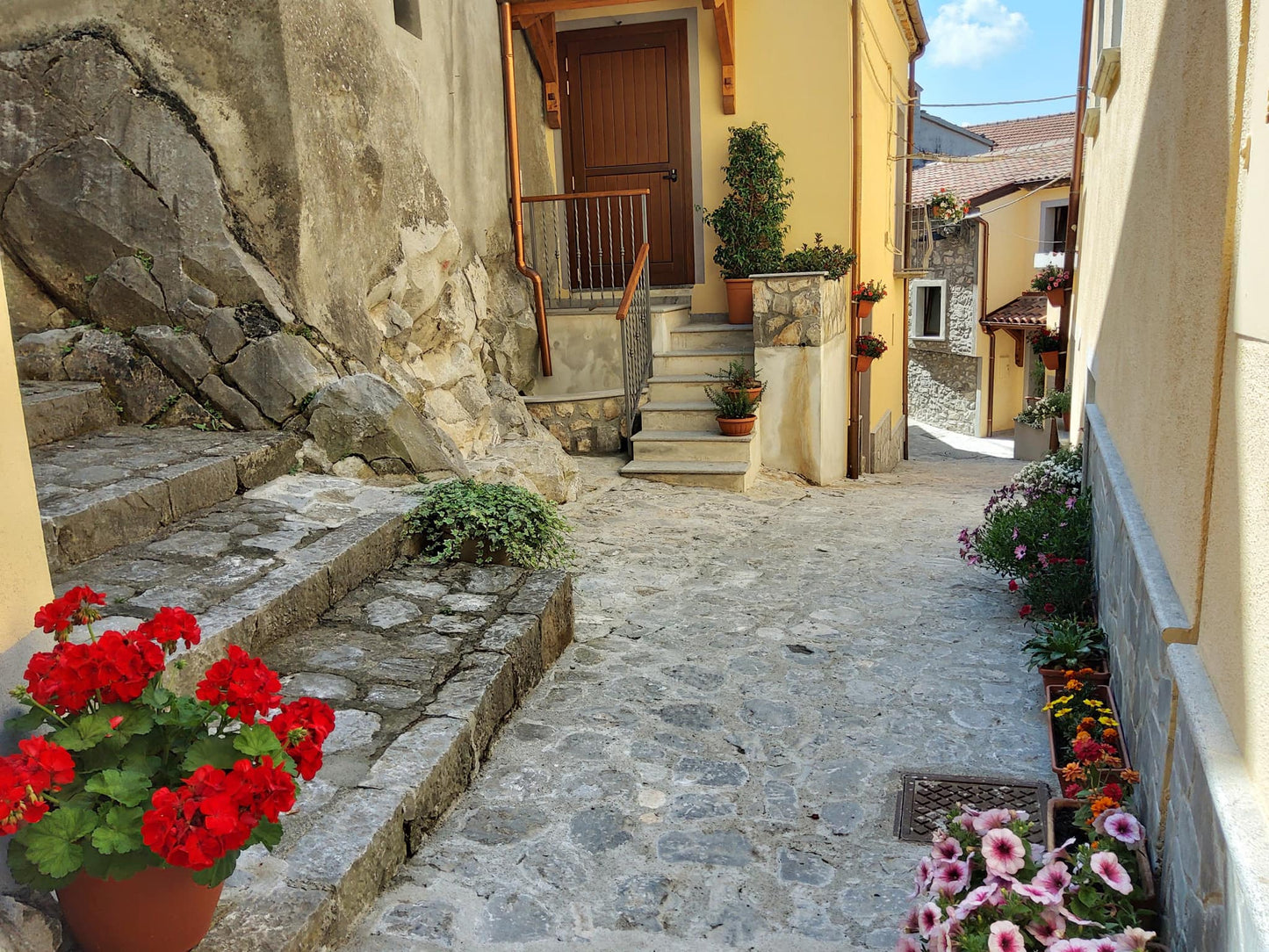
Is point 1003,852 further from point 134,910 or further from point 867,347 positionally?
point 867,347

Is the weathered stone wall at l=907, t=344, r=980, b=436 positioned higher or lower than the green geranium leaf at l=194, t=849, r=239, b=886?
lower

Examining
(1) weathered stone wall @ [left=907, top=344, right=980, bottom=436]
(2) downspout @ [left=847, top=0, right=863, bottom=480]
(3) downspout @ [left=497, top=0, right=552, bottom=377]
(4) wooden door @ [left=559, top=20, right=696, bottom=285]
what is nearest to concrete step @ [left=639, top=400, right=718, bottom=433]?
(3) downspout @ [left=497, top=0, right=552, bottom=377]

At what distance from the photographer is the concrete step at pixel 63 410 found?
177 inches

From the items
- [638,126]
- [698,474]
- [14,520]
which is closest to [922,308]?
[638,126]

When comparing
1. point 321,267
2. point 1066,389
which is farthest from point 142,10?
point 1066,389

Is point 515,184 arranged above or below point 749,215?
above

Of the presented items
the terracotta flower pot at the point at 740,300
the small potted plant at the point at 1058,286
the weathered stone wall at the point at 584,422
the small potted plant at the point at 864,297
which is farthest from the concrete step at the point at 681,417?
the small potted plant at the point at 1058,286

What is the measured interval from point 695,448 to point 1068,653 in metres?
4.50

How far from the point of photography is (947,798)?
3.17m

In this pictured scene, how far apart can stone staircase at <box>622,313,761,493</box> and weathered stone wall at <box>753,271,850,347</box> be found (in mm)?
409

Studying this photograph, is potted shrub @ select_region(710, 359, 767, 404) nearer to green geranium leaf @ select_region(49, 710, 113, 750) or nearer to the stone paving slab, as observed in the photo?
the stone paving slab

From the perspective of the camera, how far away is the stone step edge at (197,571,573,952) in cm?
226

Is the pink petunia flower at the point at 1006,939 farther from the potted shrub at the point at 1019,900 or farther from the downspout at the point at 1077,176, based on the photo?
the downspout at the point at 1077,176

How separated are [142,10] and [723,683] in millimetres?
4300
